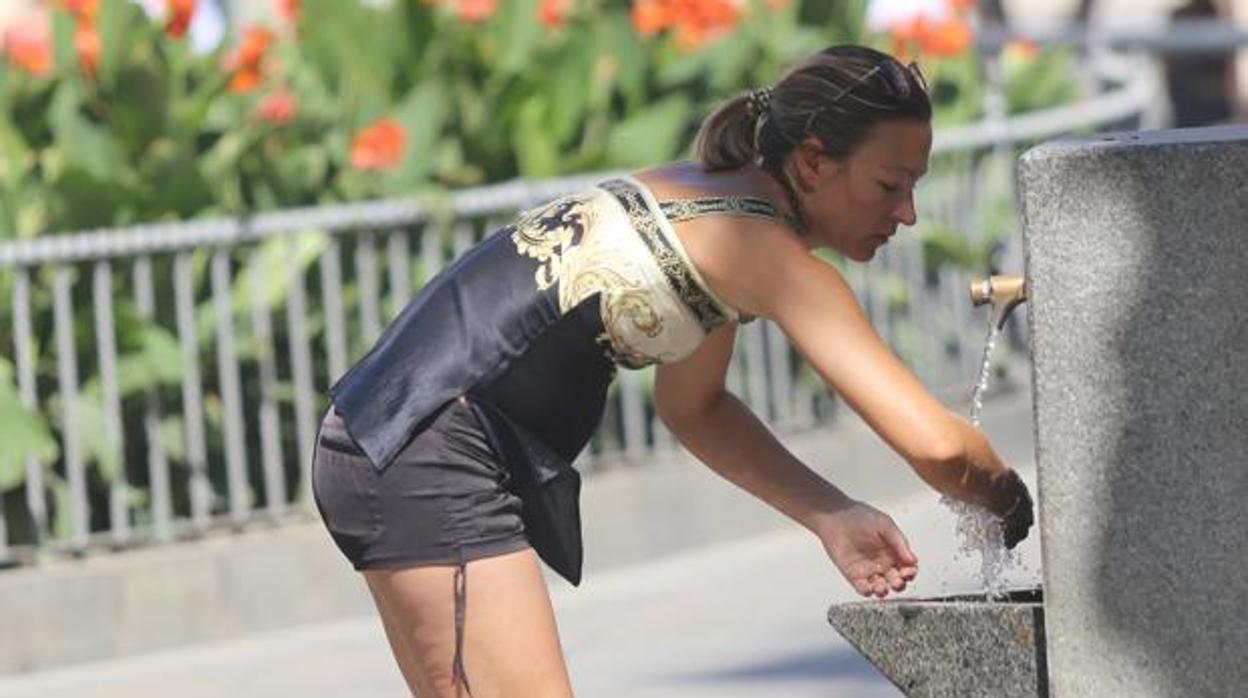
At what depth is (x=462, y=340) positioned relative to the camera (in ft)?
14.1

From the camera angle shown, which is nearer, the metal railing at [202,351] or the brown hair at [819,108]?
the brown hair at [819,108]

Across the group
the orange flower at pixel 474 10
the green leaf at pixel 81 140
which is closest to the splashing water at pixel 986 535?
the green leaf at pixel 81 140

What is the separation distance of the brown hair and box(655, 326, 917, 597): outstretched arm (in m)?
0.23

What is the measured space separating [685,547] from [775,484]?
5069mm

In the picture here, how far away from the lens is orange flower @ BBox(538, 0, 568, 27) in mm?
10250

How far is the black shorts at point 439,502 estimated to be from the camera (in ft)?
14.1

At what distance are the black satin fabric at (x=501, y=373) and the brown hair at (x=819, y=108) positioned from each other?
28cm

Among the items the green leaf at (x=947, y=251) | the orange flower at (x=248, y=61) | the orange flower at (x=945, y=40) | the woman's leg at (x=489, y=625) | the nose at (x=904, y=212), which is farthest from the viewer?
the orange flower at (x=945, y=40)

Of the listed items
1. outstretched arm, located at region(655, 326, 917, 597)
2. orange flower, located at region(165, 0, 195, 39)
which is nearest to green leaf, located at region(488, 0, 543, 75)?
orange flower, located at region(165, 0, 195, 39)

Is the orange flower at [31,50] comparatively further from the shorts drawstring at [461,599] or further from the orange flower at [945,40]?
the shorts drawstring at [461,599]

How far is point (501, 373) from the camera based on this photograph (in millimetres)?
4273

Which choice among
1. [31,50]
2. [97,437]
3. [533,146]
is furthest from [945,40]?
[97,437]

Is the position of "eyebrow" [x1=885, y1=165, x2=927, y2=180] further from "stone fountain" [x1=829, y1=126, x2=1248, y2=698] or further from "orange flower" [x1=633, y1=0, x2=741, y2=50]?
"orange flower" [x1=633, y1=0, x2=741, y2=50]

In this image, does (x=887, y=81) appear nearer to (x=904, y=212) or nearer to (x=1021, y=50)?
(x=904, y=212)
